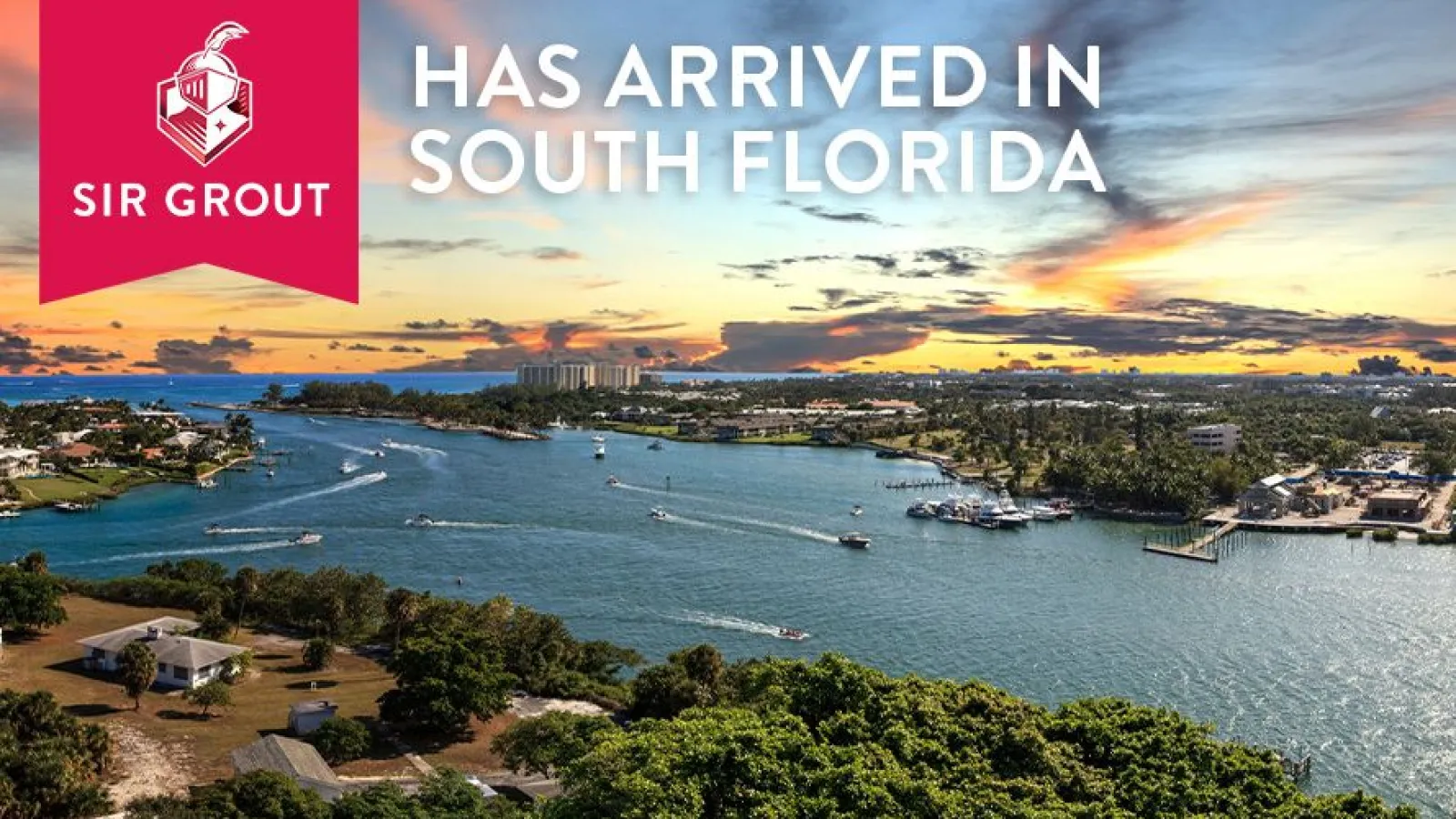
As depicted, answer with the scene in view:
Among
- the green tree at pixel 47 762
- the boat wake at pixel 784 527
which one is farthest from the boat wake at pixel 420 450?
the green tree at pixel 47 762

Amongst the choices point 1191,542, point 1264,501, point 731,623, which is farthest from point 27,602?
point 1264,501

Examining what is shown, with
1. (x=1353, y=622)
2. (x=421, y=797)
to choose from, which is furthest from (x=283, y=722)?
(x=1353, y=622)

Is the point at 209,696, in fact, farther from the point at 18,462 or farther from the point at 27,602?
the point at 18,462

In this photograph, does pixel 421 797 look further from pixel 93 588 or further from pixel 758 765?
pixel 93 588

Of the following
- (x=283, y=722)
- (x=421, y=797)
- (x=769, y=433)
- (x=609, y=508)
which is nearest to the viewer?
(x=421, y=797)

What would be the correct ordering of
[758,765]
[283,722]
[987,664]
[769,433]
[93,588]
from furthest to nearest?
[769,433] → [93,588] → [987,664] → [283,722] → [758,765]

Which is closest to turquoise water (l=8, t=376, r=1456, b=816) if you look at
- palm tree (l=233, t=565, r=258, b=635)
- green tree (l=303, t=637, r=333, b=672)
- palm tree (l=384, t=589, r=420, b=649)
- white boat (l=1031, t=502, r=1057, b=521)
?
white boat (l=1031, t=502, r=1057, b=521)

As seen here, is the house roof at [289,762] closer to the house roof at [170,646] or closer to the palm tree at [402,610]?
the house roof at [170,646]
